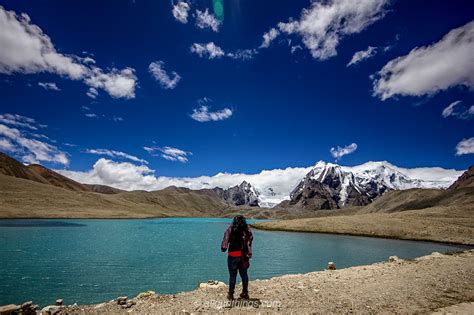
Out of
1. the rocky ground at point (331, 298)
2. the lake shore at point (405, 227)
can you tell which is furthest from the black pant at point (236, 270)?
the lake shore at point (405, 227)

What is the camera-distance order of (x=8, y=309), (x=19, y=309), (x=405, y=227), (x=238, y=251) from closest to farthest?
(x=8, y=309) < (x=19, y=309) < (x=238, y=251) < (x=405, y=227)

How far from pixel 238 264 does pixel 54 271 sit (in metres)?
21.1

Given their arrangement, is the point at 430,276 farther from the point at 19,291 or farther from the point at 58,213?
the point at 58,213

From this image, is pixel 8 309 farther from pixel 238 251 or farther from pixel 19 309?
pixel 238 251

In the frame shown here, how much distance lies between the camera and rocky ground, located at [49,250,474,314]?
38.2 ft

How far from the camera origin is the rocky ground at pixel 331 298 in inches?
458

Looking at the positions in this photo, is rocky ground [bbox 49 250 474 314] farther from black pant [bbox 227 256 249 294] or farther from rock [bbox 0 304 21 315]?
rock [bbox 0 304 21 315]

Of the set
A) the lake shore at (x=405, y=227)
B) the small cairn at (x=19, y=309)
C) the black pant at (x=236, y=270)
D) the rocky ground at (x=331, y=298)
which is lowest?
the small cairn at (x=19, y=309)

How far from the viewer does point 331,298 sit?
13156 mm

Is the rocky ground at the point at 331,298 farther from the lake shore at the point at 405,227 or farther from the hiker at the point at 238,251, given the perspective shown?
the lake shore at the point at 405,227

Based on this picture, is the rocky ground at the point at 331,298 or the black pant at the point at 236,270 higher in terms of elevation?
the black pant at the point at 236,270

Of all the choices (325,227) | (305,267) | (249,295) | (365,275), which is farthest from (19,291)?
(325,227)

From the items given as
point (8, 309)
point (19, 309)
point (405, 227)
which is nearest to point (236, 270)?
point (19, 309)

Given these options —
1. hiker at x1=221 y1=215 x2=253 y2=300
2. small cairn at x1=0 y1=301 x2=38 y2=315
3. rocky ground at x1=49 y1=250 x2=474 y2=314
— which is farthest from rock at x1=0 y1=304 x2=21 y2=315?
hiker at x1=221 y1=215 x2=253 y2=300
